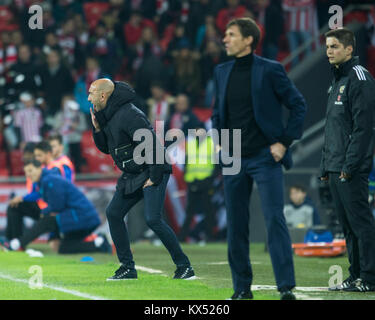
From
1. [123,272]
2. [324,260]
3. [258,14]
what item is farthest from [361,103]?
[258,14]

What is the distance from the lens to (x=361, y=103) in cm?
874

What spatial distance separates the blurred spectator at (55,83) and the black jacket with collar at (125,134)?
33.8 feet

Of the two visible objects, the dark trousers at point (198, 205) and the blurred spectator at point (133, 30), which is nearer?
the dark trousers at point (198, 205)

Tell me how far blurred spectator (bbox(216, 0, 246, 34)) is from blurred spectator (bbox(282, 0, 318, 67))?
0.99 meters

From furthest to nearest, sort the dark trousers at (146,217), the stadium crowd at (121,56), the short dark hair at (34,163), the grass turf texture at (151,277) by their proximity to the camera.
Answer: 1. the stadium crowd at (121,56)
2. the short dark hair at (34,163)
3. the dark trousers at (146,217)
4. the grass turf texture at (151,277)

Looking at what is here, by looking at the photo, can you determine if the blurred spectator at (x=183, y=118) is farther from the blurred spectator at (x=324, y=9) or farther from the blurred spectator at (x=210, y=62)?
the blurred spectator at (x=324, y=9)

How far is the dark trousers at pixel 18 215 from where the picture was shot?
50.1ft

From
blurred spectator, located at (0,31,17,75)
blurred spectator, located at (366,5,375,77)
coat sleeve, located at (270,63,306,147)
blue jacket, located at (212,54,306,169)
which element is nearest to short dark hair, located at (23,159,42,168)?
blurred spectator, located at (0,31,17,75)

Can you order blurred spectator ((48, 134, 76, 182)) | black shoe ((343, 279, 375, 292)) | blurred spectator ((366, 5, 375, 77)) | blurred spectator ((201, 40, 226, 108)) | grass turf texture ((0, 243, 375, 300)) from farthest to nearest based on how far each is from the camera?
blurred spectator ((201, 40, 226, 108)), blurred spectator ((366, 5, 375, 77)), blurred spectator ((48, 134, 76, 182)), black shoe ((343, 279, 375, 292)), grass turf texture ((0, 243, 375, 300))

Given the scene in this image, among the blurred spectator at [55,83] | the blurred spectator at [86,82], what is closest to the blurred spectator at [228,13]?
the blurred spectator at [86,82]

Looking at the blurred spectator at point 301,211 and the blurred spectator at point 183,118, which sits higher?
the blurred spectator at point 183,118

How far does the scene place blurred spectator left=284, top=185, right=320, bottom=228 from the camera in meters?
15.3

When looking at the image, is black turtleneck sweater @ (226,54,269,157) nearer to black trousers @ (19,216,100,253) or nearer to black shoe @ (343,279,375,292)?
black shoe @ (343,279,375,292)

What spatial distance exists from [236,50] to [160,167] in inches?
94.5
